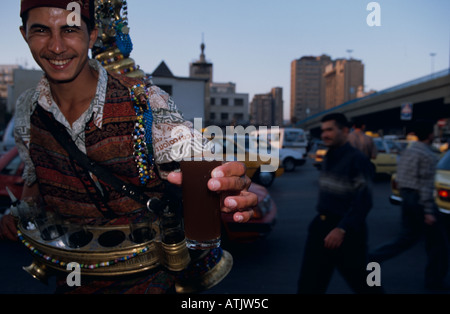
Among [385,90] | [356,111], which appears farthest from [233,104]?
[385,90]

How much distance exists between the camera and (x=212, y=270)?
153 centimetres

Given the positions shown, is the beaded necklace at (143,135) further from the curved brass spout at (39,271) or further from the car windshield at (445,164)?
the car windshield at (445,164)

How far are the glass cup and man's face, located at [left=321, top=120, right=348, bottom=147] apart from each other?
2.43 m

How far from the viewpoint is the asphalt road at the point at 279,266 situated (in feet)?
13.1

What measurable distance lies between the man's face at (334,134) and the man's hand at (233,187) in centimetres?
235

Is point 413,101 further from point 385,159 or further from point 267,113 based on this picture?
point 267,113

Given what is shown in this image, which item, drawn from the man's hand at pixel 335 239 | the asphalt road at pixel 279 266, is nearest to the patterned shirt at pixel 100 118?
the man's hand at pixel 335 239

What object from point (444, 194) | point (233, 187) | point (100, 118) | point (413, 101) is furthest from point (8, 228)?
point (413, 101)

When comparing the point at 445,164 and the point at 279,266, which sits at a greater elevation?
the point at 445,164

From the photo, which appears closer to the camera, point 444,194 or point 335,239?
point 335,239

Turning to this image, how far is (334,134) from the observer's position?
11.0 feet

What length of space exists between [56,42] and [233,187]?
3.10 feet
